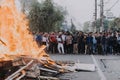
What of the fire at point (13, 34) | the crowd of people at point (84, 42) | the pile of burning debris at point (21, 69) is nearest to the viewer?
the pile of burning debris at point (21, 69)

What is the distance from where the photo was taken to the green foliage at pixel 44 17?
50688mm

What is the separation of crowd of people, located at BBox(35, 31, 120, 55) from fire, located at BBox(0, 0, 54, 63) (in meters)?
13.7

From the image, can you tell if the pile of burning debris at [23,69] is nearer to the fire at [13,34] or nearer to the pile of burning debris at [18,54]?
the pile of burning debris at [18,54]

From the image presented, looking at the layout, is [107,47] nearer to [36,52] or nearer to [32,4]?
[36,52]

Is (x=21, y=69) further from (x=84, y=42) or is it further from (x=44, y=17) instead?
(x=44, y=17)

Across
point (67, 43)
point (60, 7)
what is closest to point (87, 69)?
point (67, 43)

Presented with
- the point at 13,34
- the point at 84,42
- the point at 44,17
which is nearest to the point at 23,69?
the point at 13,34

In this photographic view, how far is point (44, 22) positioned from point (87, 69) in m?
34.0

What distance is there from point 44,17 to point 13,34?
36.4m

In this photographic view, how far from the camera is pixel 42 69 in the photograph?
14727mm

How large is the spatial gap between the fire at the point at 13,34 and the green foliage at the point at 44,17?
34685 mm

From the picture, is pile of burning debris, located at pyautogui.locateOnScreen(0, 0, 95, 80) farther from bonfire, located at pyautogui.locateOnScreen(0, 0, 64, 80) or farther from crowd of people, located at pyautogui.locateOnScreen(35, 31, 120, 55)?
crowd of people, located at pyautogui.locateOnScreen(35, 31, 120, 55)

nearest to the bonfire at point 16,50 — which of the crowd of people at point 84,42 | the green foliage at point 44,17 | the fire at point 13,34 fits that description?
the fire at point 13,34

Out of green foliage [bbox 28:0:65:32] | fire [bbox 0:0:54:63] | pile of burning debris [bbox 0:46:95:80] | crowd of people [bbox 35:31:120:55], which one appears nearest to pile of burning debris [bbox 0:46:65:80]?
pile of burning debris [bbox 0:46:95:80]
